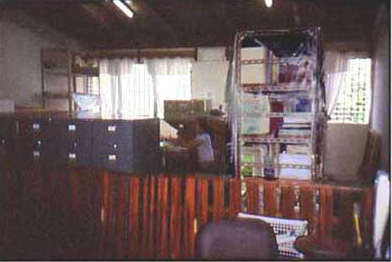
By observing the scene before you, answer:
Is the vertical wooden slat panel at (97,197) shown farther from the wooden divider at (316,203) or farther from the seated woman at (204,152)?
the seated woman at (204,152)

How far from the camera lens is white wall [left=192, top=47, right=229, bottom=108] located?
6770mm

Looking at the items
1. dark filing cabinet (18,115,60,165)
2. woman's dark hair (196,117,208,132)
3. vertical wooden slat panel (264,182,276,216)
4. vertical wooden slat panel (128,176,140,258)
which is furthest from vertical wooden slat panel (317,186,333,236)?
woman's dark hair (196,117,208,132)

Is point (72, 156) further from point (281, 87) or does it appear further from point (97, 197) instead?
point (281, 87)

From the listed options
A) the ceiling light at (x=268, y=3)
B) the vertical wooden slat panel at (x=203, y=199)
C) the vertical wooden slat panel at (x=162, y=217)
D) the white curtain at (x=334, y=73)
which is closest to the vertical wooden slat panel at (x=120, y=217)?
the vertical wooden slat panel at (x=162, y=217)

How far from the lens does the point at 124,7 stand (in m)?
5.98

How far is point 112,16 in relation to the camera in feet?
21.2

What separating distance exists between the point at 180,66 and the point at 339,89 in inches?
105

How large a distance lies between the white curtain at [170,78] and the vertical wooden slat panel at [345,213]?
4928 millimetres

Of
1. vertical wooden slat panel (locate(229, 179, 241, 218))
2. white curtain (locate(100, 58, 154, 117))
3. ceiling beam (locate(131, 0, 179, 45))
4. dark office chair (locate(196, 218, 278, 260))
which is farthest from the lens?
white curtain (locate(100, 58, 154, 117))

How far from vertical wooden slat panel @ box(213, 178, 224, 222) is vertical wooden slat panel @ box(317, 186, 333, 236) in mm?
579

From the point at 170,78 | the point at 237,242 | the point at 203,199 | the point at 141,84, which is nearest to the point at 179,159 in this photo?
the point at 203,199

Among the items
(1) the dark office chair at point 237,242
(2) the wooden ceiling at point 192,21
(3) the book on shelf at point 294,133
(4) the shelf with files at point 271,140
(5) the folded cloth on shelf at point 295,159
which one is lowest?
(1) the dark office chair at point 237,242

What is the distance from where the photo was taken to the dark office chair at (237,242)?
1673 mm

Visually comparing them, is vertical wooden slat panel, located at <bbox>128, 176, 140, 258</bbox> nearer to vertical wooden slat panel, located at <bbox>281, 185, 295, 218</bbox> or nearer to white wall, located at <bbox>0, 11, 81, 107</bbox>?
vertical wooden slat panel, located at <bbox>281, 185, 295, 218</bbox>
